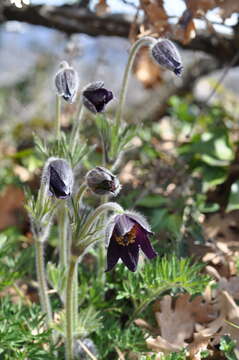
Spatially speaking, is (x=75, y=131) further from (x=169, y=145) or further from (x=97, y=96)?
(x=169, y=145)

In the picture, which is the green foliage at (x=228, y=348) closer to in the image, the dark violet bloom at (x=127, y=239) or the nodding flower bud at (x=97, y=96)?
the dark violet bloom at (x=127, y=239)

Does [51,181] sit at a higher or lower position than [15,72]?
higher

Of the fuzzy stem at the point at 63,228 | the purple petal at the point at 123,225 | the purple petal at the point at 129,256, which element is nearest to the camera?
the purple petal at the point at 123,225

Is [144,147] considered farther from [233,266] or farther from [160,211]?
[233,266]

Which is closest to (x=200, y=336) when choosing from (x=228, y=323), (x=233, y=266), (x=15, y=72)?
(x=228, y=323)

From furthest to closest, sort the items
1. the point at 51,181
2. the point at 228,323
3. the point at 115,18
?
the point at 115,18 → the point at 228,323 → the point at 51,181

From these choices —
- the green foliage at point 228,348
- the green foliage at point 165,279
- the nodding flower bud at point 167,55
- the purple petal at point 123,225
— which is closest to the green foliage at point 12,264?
the green foliage at point 165,279
